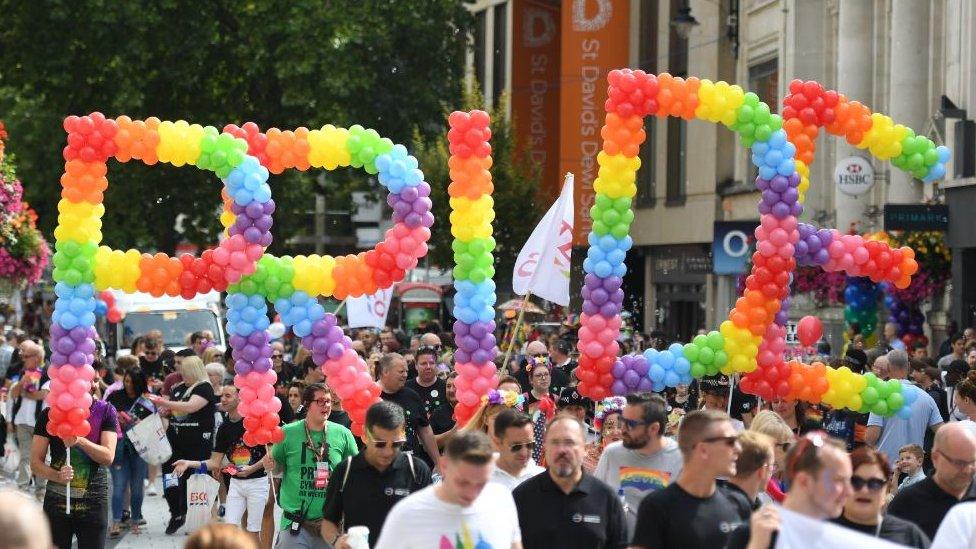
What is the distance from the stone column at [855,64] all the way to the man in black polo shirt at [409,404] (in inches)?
597

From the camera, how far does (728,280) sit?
108ft

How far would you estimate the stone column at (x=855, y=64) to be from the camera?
26.8 metres

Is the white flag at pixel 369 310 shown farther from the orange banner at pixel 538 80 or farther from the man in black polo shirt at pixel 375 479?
the orange banner at pixel 538 80

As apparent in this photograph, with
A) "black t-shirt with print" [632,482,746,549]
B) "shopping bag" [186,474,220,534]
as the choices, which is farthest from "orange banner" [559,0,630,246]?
"black t-shirt with print" [632,482,746,549]

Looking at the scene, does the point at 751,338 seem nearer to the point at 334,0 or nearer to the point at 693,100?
the point at 693,100

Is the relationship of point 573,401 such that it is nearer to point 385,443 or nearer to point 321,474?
point 321,474

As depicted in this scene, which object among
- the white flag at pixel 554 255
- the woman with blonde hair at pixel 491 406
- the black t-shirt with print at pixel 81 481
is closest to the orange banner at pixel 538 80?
the white flag at pixel 554 255

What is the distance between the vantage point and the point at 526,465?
8688 mm

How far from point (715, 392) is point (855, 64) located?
593 inches

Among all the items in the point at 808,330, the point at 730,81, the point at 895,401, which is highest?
the point at 730,81

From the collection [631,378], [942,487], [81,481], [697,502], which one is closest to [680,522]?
[697,502]

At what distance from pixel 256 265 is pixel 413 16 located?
2532 cm

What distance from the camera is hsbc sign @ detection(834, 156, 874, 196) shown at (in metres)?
24.7

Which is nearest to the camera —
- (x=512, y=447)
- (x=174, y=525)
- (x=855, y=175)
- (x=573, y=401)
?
(x=512, y=447)
